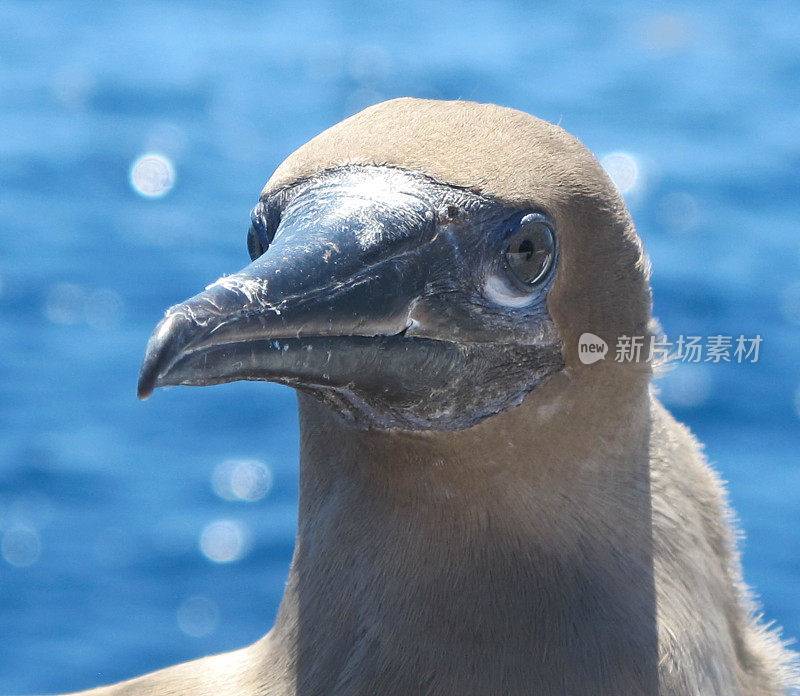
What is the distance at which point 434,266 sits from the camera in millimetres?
1827

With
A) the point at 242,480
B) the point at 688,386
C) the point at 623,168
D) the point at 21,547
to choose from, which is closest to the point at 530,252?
the point at 242,480

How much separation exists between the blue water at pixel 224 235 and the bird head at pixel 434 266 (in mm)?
3020

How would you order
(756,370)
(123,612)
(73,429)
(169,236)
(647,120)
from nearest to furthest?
(123,612), (73,429), (756,370), (169,236), (647,120)

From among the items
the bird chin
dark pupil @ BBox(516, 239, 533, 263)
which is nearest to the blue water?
the bird chin

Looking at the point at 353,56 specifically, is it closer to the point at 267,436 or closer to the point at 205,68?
the point at 205,68

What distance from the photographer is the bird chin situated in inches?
64.6

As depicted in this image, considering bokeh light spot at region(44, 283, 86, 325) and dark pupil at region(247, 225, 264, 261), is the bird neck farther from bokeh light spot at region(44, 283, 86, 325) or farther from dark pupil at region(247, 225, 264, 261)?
bokeh light spot at region(44, 283, 86, 325)

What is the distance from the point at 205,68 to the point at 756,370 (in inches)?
146

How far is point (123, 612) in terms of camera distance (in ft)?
15.7

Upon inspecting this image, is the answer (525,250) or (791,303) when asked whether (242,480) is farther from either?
(525,250)

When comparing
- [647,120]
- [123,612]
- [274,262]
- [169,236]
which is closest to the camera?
[274,262]

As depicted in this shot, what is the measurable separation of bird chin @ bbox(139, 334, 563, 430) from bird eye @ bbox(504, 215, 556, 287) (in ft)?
0.36

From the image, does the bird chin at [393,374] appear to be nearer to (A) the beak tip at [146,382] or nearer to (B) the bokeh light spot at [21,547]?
(A) the beak tip at [146,382]

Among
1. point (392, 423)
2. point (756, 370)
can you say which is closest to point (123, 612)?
point (756, 370)
